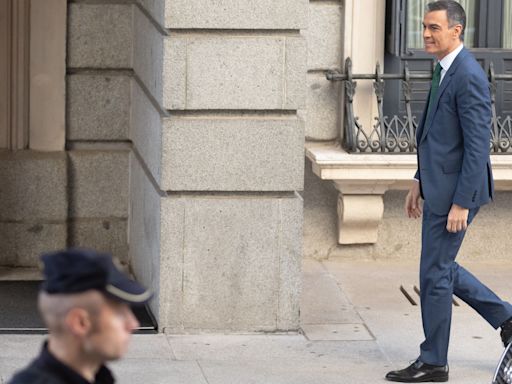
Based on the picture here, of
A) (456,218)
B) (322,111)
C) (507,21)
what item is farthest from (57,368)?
(507,21)

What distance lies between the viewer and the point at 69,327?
129 inches

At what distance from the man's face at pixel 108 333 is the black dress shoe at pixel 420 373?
4201 mm

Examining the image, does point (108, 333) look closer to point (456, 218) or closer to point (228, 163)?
point (456, 218)

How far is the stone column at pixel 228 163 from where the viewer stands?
7.89 m

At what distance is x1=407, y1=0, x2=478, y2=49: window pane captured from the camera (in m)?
10.0

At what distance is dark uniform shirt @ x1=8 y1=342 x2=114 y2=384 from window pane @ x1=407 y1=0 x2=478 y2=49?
22.9ft

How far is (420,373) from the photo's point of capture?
739cm

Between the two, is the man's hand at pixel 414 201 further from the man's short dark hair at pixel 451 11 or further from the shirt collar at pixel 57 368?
the shirt collar at pixel 57 368

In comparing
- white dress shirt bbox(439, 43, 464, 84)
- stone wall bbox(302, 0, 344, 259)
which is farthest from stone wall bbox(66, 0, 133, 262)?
white dress shirt bbox(439, 43, 464, 84)

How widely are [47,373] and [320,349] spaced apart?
475cm

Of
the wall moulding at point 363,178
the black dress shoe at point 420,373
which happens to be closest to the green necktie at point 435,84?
the black dress shoe at point 420,373

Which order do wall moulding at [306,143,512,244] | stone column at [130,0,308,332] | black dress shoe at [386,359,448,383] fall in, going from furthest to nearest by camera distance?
wall moulding at [306,143,512,244] < stone column at [130,0,308,332] < black dress shoe at [386,359,448,383]

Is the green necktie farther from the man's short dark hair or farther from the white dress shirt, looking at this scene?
the man's short dark hair

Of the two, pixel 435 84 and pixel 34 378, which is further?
pixel 435 84
